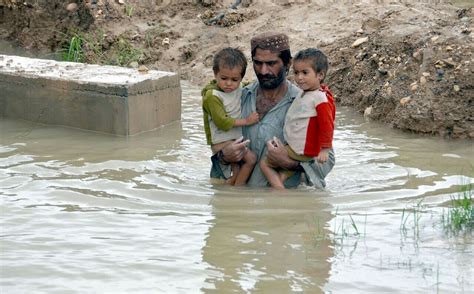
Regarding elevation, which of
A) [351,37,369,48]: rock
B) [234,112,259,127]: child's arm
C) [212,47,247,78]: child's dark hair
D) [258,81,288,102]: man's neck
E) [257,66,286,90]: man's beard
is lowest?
[234,112,259,127]: child's arm

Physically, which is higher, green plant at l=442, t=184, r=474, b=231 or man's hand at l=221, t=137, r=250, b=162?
man's hand at l=221, t=137, r=250, b=162

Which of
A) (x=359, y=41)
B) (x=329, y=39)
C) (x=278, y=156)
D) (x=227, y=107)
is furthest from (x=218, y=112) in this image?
(x=329, y=39)

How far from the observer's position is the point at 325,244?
5520mm

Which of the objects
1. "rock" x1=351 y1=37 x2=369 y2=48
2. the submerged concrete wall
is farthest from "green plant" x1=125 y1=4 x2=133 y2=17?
"rock" x1=351 y1=37 x2=369 y2=48

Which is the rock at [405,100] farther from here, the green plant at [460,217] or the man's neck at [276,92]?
the green plant at [460,217]

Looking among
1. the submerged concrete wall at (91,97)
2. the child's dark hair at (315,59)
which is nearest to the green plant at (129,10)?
the submerged concrete wall at (91,97)

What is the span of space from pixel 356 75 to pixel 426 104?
140cm

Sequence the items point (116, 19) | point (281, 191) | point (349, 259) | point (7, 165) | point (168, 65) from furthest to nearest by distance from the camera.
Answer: point (116, 19), point (168, 65), point (7, 165), point (281, 191), point (349, 259)

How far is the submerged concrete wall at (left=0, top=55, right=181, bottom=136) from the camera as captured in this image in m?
8.78

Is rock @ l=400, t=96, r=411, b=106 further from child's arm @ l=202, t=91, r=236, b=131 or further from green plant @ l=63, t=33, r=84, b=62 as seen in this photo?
green plant @ l=63, t=33, r=84, b=62

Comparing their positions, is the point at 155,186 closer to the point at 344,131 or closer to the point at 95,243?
the point at 95,243

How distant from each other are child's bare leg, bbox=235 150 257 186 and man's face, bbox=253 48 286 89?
493mm

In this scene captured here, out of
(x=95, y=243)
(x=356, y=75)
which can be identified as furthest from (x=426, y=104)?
(x=95, y=243)

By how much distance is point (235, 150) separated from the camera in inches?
257
